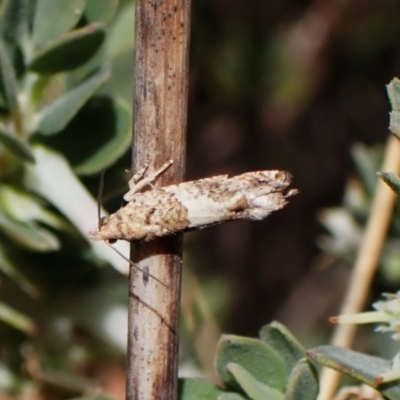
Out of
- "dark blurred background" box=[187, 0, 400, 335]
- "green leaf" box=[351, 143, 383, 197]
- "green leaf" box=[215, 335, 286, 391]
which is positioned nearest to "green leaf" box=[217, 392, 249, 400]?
"green leaf" box=[215, 335, 286, 391]

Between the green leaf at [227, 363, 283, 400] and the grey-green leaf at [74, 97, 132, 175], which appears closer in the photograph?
the green leaf at [227, 363, 283, 400]

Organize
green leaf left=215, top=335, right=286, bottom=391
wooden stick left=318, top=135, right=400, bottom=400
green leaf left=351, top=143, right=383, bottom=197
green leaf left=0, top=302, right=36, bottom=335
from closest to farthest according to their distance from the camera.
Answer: green leaf left=215, top=335, right=286, bottom=391 → green leaf left=0, top=302, right=36, bottom=335 → wooden stick left=318, top=135, right=400, bottom=400 → green leaf left=351, top=143, right=383, bottom=197

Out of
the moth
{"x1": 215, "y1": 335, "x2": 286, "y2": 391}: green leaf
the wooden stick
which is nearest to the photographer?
{"x1": 215, "y1": 335, "x2": 286, "y2": 391}: green leaf

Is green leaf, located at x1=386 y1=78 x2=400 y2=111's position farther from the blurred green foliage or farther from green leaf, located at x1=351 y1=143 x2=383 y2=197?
green leaf, located at x1=351 y1=143 x2=383 y2=197

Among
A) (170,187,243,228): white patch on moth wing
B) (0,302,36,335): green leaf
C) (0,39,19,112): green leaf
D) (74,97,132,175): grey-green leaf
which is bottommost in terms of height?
(0,302,36,335): green leaf

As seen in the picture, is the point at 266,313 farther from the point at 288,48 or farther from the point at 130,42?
the point at 130,42

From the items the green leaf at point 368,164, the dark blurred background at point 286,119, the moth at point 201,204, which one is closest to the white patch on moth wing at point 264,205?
the moth at point 201,204
